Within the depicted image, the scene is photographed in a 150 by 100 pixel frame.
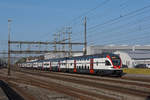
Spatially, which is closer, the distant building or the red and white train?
the red and white train

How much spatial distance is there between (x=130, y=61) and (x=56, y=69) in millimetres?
52488

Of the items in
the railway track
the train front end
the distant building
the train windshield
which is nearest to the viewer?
the railway track

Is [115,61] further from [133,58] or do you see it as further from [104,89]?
[133,58]

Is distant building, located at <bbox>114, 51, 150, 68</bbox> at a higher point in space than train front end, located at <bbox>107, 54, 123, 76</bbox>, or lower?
Answer: higher

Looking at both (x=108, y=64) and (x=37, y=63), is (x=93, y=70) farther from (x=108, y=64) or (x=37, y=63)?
(x=37, y=63)

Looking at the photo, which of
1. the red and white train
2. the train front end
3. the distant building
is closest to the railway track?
the train front end

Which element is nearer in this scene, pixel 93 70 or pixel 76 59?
pixel 93 70

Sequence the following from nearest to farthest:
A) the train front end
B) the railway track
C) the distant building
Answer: the railway track
the train front end
the distant building

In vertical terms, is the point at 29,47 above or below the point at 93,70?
above

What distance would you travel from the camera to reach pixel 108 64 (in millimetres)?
35188

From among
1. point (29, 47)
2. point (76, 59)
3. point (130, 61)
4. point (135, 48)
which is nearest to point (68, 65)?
point (76, 59)

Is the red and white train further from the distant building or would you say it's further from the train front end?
the distant building

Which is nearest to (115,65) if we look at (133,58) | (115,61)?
(115,61)

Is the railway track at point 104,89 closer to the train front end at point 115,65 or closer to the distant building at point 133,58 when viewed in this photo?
the train front end at point 115,65
